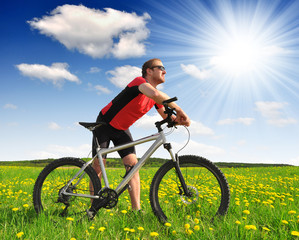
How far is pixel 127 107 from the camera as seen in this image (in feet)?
12.4

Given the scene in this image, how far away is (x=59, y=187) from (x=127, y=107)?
1579 mm

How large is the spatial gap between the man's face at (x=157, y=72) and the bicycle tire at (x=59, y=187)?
1.61m

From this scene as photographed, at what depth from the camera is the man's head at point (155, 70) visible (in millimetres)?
3754

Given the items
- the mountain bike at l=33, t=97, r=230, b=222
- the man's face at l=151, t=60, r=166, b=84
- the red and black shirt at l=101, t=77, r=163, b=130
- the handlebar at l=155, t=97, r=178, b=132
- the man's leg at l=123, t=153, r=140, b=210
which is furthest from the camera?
the man's leg at l=123, t=153, r=140, b=210

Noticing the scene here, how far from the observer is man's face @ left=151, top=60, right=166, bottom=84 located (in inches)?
148

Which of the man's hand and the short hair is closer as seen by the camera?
the man's hand

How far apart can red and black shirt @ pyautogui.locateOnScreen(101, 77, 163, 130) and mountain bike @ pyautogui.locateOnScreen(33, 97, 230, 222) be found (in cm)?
30

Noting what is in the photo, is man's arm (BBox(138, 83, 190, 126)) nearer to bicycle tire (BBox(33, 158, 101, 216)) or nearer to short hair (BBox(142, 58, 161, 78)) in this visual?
short hair (BBox(142, 58, 161, 78))

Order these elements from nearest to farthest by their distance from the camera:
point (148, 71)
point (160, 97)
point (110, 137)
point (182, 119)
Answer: point (160, 97), point (182, 119), point (148, 71), point (110, 137)

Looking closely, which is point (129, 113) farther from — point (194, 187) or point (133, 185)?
point (194, 187)

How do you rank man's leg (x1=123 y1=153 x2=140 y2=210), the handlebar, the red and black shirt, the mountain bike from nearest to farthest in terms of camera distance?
the handlebar < the mountain bike < the red and black shirt < man's leg (x1=123 y1=153 x2=140 y2=210)

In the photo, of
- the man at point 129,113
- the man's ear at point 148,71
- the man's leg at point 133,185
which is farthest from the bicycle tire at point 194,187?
the man's ear at point 148,71

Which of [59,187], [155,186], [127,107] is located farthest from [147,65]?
[59,187]

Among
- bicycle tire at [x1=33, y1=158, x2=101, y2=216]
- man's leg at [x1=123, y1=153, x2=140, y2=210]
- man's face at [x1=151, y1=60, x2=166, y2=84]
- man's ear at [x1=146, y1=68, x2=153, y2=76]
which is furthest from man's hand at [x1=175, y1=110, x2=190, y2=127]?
bicycle tire at [x1=33, y1=158, x2=101, y2=216]
